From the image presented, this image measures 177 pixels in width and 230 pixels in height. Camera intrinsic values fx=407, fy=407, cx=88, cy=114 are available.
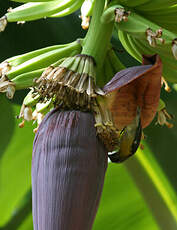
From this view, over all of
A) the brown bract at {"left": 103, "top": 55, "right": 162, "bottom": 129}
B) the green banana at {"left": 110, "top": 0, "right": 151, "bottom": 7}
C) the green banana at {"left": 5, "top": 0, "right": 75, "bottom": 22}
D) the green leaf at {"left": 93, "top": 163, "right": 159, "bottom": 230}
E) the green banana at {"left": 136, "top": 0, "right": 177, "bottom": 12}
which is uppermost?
the green banana at {"left": 5, "top": 0, "right": 75, "bottom": 22}

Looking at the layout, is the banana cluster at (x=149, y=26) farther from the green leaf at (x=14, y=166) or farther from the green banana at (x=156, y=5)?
the green leaf at (x=14, y=166)

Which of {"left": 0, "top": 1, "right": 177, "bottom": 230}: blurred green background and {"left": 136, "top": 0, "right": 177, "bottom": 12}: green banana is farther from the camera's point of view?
{"left": 0, "top": 1, "right": 177, "bottom": 230}: blurred green background

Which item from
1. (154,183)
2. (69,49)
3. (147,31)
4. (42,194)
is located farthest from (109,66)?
(154,183)

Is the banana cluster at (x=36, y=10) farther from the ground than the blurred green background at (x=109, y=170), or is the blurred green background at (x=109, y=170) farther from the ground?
the banana cluster at (x=36, y=10)

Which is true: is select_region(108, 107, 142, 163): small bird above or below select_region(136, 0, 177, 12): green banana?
below

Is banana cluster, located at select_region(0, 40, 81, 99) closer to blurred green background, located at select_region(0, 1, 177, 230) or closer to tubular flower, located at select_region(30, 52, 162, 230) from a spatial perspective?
tubular flower, located at select_region(30, 52, 162, 230)

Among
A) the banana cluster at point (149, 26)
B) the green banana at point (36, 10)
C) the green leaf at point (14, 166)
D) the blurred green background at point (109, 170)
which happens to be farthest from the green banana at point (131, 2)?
the green leaf at point (14, 166)

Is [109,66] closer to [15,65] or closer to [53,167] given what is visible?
[15,65]

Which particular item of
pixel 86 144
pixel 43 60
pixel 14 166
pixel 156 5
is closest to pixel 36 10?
pixel 43 60

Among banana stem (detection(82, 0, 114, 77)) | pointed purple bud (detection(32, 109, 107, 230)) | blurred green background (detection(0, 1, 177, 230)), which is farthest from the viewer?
blurred green background (detection(0, 1, 177, 230))

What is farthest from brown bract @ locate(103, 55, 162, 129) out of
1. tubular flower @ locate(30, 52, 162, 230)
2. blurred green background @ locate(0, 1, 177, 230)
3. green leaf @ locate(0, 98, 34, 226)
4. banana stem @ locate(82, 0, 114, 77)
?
green leaf @ locate(0, 98, 34, 226)
